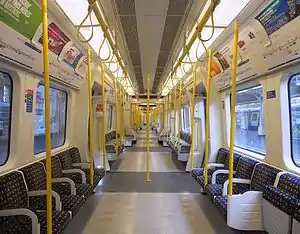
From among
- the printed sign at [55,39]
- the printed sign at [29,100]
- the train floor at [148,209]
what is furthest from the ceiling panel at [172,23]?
the train floor at [148,209]

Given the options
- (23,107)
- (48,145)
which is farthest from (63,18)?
(48,145)

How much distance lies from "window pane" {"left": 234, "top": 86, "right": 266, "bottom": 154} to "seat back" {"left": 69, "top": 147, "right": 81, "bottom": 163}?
353 centimetres

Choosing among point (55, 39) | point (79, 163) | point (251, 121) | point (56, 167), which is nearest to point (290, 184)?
point (251, 121)

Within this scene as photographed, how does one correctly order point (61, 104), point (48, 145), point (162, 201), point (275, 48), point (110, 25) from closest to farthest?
point (48, 145) → point (275, 48) → point (110, 25) → point (162, 201) → point (61, 104)

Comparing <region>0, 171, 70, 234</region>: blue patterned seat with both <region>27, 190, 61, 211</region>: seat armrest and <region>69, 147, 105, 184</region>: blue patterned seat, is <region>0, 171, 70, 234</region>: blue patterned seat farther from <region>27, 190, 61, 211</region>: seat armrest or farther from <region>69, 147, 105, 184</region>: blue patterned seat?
<region>69, 147, 105, 184</region>: blue patterned seat

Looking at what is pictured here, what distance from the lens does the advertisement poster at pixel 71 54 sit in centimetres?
484

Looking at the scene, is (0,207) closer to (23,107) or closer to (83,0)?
(23,107)

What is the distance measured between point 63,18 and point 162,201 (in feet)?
11.4

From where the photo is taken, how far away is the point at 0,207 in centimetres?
305

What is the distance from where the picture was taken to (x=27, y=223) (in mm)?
2939

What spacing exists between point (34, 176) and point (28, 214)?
4.29ft

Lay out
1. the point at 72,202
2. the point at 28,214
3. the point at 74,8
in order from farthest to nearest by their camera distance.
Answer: the point at 74,8, the point at 72,202, the point at 28,214

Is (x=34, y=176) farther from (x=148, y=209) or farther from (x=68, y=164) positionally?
(x=148, y=209)

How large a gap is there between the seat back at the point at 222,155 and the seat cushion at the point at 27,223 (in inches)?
148
